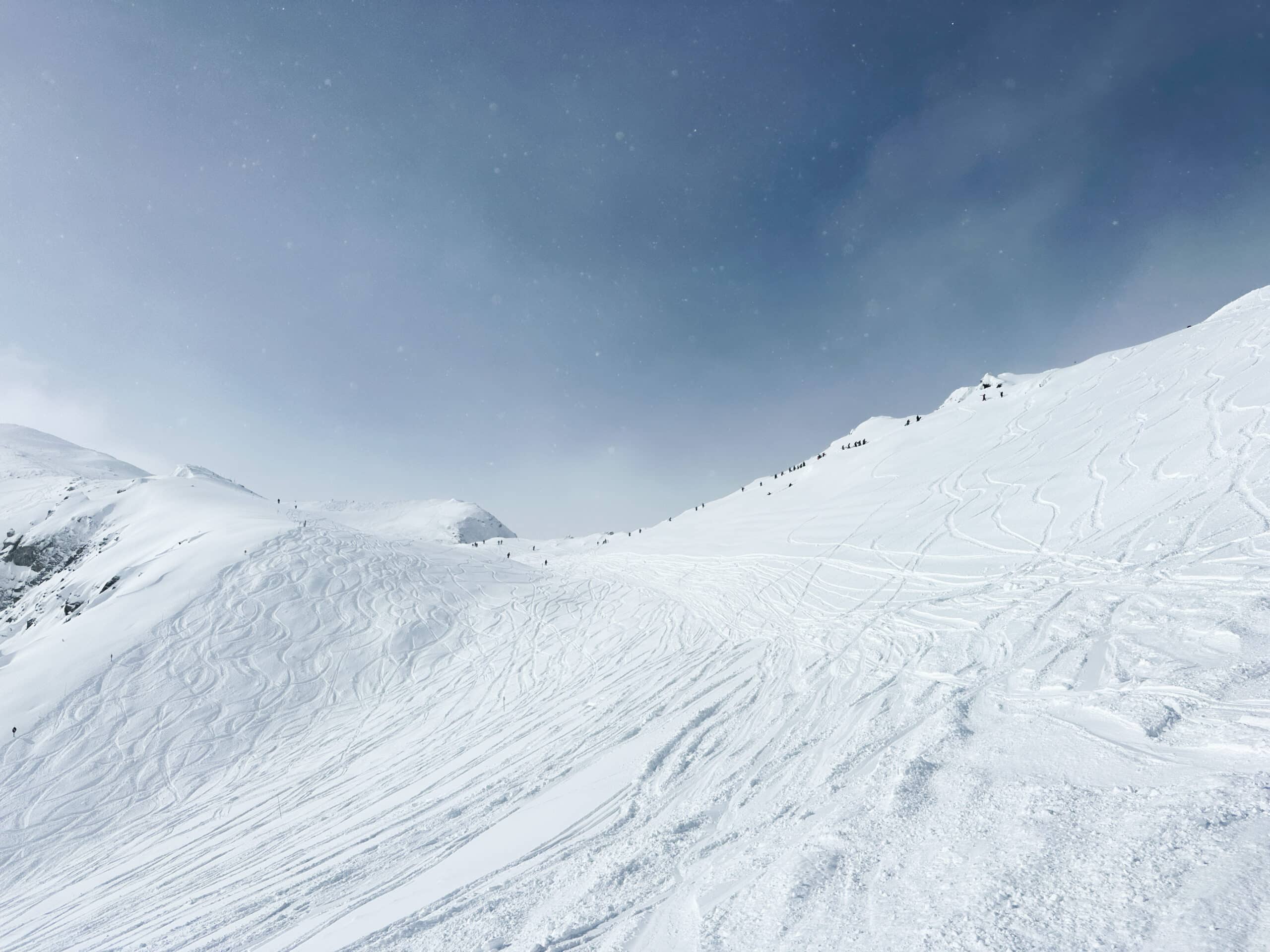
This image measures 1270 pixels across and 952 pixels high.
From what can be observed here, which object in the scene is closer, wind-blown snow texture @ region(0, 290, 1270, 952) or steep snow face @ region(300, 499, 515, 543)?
wind-blown snow texture @ region(0, 290, 1270, 952)

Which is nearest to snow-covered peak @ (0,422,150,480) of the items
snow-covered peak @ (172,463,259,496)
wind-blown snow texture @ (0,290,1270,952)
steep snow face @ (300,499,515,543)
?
snow-covered peak @ (172,463,259,496)

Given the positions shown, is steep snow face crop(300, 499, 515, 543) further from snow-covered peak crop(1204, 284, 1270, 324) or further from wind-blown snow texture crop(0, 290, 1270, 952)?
snow-covered peak crop(1204, 284, 1270, 324)

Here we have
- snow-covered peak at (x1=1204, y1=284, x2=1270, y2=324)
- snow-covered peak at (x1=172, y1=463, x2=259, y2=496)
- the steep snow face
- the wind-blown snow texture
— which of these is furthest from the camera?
the steep snow face

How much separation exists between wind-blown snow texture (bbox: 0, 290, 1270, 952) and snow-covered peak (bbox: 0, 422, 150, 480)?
164ft

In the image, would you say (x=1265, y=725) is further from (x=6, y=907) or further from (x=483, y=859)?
(x=6, y=907)

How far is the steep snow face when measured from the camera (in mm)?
82562

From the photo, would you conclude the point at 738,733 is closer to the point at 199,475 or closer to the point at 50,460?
the point at 199,475

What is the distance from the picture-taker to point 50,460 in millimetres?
64500

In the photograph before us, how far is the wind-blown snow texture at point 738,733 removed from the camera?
132 inches

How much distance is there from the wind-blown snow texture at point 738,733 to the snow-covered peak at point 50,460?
49.9 m

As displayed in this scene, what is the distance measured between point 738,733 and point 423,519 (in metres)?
89.9

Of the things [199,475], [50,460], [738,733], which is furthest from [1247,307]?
[50,460]

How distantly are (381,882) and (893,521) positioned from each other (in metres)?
16.6

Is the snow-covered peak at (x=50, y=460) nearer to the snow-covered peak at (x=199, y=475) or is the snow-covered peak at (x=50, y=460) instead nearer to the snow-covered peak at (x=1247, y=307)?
the snow-covered peak at (x=199, y=475)
